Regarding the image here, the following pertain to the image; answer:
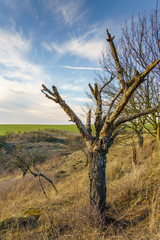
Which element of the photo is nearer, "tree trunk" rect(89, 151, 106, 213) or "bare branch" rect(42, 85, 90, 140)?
"tree trunk" rect(89, 151, 106, 213)

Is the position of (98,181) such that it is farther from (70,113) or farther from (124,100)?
(124,100)

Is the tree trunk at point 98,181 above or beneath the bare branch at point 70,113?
beneath

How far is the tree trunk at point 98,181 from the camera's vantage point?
287cm

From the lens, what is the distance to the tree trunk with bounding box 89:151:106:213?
2.87 m

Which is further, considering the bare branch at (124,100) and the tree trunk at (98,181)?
the tree trunk at (98,181)

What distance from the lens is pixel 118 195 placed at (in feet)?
11.6

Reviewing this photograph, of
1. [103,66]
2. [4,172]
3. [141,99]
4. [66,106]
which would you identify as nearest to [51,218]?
[66,106]

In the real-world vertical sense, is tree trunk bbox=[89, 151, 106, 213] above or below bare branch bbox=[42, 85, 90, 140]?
below

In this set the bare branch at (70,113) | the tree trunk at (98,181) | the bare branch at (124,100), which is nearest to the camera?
the bare branch at (124,100)

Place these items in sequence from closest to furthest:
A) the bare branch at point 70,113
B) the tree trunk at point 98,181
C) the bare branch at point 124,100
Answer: the bare branch at point 124,100
the tree trunk at point 98,181
the bare branch at point 70,113

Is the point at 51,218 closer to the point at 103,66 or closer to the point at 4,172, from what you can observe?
the point at 103,66

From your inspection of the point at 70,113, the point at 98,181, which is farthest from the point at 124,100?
the point at 98,181

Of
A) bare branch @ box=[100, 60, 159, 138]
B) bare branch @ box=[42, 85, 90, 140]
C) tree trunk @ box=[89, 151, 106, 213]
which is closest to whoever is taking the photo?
bare branch @ box=[100, 60, 159, 138]

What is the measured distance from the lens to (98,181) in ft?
9.45
